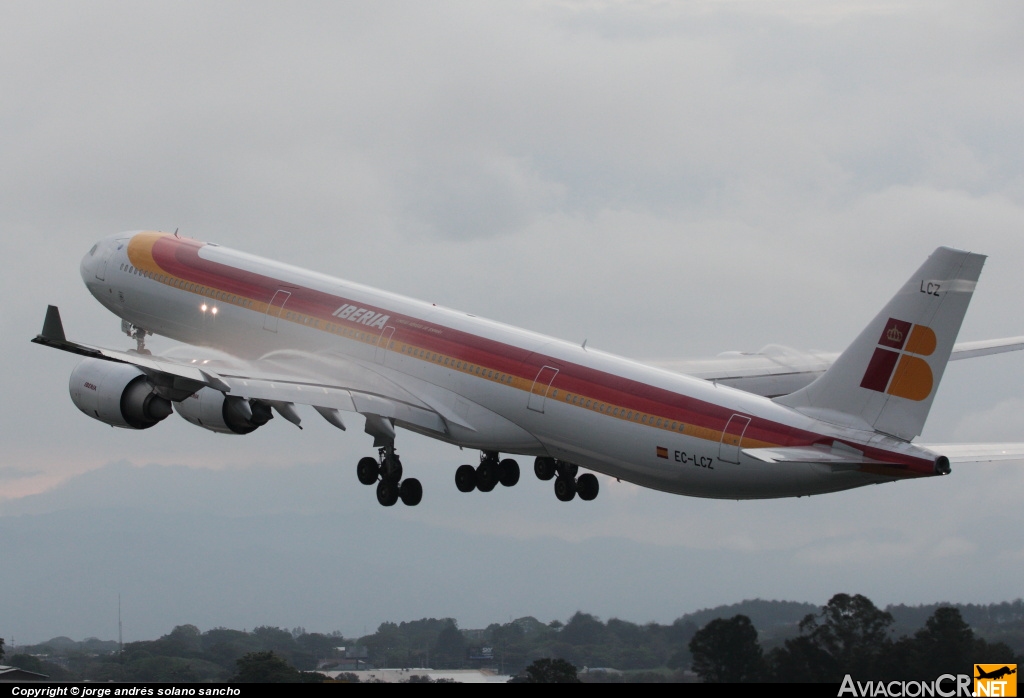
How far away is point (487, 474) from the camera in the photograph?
38.4 meters

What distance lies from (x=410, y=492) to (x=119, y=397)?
7814 mm

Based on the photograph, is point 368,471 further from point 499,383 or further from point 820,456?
point 820,456

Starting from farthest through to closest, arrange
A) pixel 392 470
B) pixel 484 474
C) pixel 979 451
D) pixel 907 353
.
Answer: pixel 484 474 → pixel 392 470 → pixel 907 353 → pixel 979 451

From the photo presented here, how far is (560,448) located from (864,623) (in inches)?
357

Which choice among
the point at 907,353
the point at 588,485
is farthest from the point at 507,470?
the point at 907,353

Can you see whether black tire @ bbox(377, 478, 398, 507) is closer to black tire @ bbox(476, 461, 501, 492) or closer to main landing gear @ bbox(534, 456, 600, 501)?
black tire @ bbox(476, 461, 501, 492)

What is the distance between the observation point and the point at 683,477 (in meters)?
30.1

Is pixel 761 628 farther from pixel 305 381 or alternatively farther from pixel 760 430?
pixel 305 381

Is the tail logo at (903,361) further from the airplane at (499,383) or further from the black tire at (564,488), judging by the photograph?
the black tire at (564,488)

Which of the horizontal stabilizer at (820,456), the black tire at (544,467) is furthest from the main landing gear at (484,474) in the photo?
the horizontal stabilizer at (820,456)

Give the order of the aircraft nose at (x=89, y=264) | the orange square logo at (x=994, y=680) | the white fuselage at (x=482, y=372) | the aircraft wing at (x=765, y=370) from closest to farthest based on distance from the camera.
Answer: the orange square logo at (x=994, y=680)
the white fuselage at (x=482, y=372)
the aircraft wing at (x=765, y=370)
the aircraft nose at (x=89, y=264)

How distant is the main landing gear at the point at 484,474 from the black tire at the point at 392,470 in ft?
7.13

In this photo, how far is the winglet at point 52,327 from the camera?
1224 inches

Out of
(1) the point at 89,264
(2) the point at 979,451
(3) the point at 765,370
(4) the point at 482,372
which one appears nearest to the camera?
(2) the point at 979,451
